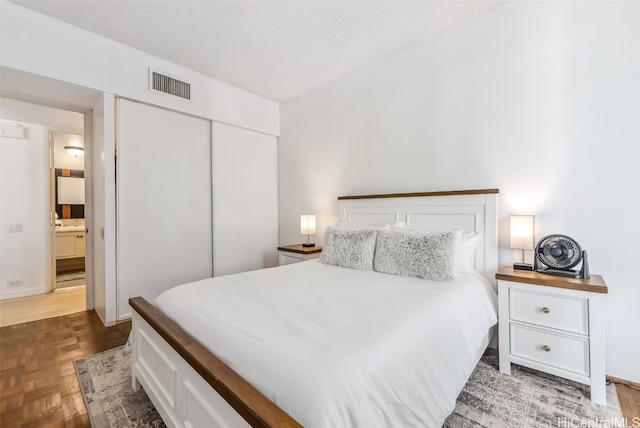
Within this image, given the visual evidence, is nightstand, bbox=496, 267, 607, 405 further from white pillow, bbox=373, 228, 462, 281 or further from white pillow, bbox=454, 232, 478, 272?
white pillow, bbox=373, 228, 462, 281

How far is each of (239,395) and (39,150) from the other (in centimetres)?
477

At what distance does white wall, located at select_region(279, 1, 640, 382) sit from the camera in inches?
71.1

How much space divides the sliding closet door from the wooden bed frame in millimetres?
1317

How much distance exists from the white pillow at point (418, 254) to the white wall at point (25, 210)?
14.7ft

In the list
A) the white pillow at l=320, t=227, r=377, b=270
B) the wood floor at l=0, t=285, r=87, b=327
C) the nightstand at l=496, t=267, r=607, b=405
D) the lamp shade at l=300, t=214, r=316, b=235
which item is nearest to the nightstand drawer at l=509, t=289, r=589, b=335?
the nightstand at l=496, t=267, r=607, b=405

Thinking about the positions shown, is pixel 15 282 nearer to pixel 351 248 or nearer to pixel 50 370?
pixel 50 370

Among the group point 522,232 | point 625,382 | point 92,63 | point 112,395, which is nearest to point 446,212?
point 522,232

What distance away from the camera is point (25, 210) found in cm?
367

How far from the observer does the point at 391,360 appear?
1032mm

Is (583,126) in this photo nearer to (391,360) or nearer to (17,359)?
(391,360)

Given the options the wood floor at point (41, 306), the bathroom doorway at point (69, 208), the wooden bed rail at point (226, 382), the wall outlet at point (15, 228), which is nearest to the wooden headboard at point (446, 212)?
the wooden bed rail at point (226, 382)

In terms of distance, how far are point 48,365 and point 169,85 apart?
108 inches

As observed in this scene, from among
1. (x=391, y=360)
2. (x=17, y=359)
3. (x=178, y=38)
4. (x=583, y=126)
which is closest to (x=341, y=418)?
(x=391, y=360)

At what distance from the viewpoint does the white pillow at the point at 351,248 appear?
2.30m
